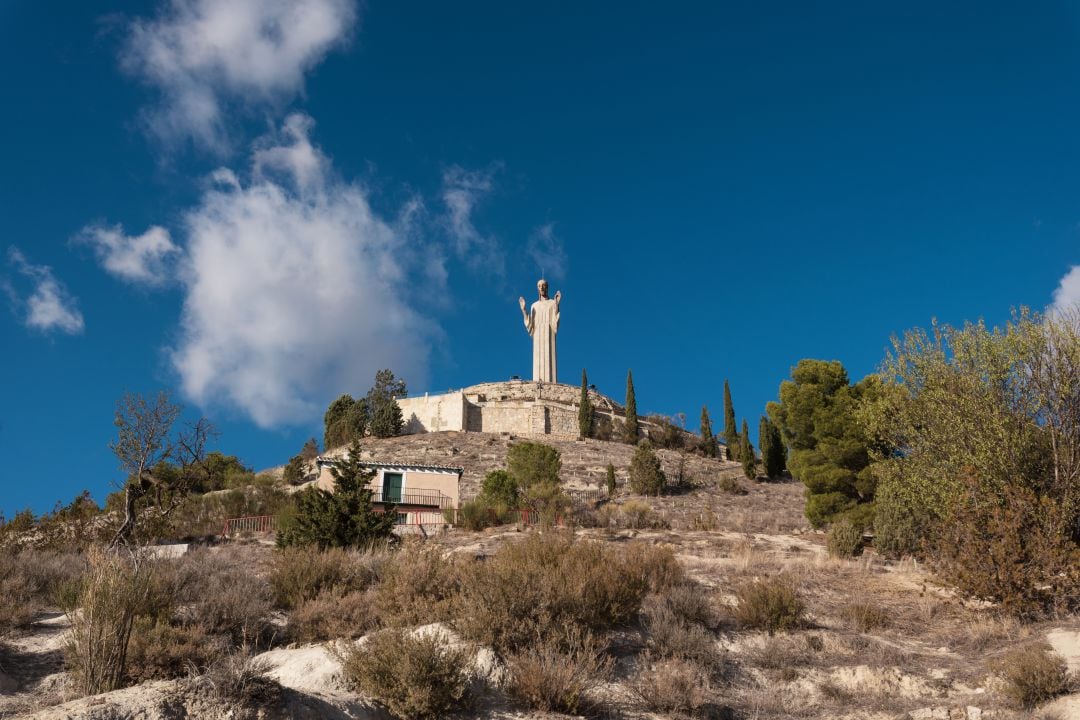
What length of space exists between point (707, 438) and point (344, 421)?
31673mm

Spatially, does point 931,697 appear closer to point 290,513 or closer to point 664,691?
point 664,691

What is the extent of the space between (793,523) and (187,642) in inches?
996

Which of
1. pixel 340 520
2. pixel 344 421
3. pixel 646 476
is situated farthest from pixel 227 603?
pixel 344 421

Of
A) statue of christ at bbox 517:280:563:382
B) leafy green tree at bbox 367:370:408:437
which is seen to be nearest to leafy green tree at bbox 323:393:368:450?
leafy green tree at bbox 367:370:408:437

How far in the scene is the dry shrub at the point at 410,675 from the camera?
25.1 feet

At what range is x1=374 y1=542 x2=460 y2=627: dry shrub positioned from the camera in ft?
33.1

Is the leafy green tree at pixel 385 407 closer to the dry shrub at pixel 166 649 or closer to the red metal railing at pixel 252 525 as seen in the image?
the red metal railing at pixel 252 525

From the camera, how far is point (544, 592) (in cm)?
994

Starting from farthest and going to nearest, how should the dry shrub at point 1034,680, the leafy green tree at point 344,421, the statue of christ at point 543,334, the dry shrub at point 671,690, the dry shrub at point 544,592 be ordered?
1. the statue of christ at point 543,334
2. the leafy green tree at point 344,421
3. the dry shrub at point 544,592
4. the dry shrub at point 1034,680
5. the dry shrub at point 671,690

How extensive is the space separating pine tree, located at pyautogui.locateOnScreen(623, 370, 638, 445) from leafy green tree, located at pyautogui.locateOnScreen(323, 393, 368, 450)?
72.8 ft

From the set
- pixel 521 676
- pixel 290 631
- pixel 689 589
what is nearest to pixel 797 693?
pixel 689 589

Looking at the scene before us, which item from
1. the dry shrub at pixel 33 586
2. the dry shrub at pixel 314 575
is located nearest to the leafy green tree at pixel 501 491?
the dry shrub at pixel 314 575

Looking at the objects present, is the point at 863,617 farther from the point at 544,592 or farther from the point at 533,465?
the point at 533,465

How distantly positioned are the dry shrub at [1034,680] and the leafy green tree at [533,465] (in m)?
→ 28.2
